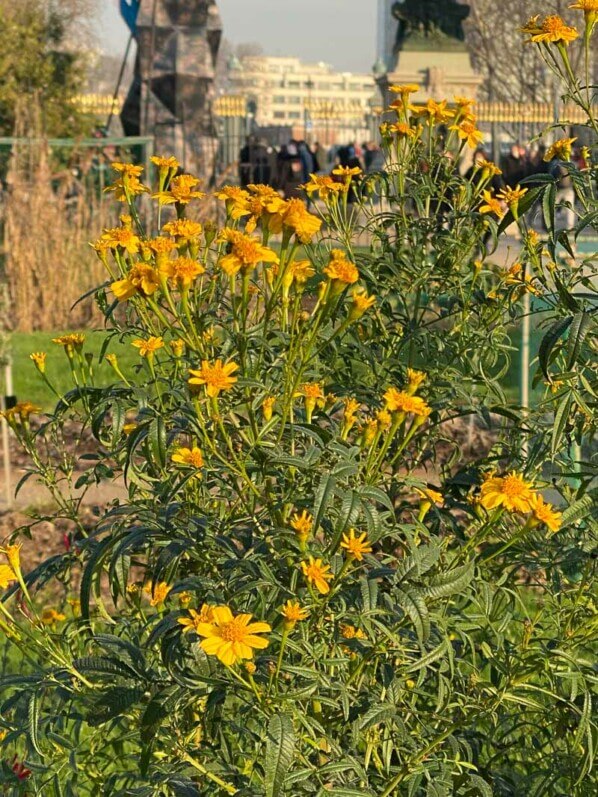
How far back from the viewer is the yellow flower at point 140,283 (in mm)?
1672

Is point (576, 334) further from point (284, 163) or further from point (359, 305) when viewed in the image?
point (284, 163)

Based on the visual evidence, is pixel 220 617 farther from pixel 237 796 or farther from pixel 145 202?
pixel 145 202

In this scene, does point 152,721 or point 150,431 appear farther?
point 150,431

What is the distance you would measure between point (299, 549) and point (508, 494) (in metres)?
0.31

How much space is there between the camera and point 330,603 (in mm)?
1745

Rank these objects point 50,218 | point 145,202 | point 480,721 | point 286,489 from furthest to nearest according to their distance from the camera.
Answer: point 145,202 < point 50,218 < point 480,721 < point 286,489

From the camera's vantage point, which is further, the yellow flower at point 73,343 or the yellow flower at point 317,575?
the yellow flower at point 73,343

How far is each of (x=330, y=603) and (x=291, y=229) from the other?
536 mm

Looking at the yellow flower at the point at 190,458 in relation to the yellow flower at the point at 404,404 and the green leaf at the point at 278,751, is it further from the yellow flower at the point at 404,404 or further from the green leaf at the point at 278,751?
the green leaf at the point at 278,751

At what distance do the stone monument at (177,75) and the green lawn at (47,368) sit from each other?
6.58 metres

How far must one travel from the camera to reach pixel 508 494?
1.56 metres

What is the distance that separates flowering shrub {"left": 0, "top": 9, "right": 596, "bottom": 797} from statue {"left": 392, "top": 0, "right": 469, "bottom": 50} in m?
21.8

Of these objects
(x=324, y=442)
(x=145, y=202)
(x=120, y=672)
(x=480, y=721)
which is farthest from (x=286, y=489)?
(x=145, y=202)

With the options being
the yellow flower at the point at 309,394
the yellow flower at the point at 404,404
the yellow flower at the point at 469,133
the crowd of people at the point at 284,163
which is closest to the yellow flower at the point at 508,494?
the yellow flower at the point at 404,404
